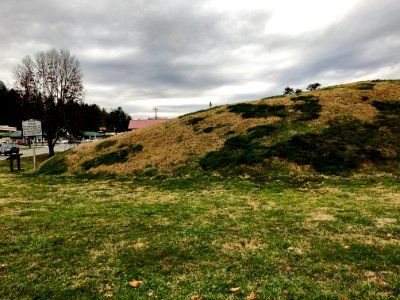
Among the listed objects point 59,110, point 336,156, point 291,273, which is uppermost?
point 59,110

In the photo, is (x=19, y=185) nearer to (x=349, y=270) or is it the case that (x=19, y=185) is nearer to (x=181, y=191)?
(x=181, y=191)

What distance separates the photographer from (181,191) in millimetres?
12242

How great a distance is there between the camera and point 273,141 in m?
17.3

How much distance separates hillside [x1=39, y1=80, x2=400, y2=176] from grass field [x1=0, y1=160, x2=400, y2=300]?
395cm

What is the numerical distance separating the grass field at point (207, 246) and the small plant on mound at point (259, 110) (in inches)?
445

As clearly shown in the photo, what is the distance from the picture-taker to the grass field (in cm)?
434

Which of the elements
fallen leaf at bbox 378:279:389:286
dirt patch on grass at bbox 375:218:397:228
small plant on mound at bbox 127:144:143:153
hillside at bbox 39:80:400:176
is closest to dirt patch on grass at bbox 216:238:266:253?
fallen leaf at bbox 378:279:389:286

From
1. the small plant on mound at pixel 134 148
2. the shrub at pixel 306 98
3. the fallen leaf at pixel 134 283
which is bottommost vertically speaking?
the fallen leaf at pixel 134 283

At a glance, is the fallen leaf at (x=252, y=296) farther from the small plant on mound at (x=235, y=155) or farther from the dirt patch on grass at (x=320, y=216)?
the small plant on mound at (x=235, y=155)

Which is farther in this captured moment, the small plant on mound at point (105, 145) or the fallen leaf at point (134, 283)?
the small plant on mound at point (105, 145)

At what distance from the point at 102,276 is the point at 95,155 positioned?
17.6 m

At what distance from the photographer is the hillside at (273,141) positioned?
579 inches

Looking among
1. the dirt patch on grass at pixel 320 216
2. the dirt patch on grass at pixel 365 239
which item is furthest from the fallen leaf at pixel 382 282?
the dirt patch on grass at pixel 320 216

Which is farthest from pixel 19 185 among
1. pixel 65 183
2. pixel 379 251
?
pixel 379 251
